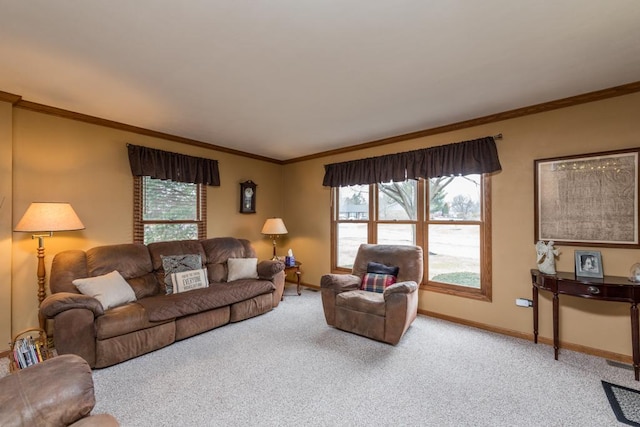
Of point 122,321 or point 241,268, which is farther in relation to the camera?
point 241,268

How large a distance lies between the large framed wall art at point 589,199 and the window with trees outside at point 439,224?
559 mm

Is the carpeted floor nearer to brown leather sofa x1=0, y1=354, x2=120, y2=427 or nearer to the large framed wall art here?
brown leather sofa x1=0, y1=354, x2=120, y2=427

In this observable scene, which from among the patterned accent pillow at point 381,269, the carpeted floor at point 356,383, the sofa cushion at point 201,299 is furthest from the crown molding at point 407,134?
the carpeted floor at point 356,383

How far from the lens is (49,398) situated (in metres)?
1.05

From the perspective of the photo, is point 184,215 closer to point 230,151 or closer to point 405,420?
point 230,151

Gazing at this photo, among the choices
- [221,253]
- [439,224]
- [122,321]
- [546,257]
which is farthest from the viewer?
[221,253]

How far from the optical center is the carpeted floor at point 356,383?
1.94 meters

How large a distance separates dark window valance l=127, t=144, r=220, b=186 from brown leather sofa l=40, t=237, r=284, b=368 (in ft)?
3.17

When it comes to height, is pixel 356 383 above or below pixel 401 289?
below

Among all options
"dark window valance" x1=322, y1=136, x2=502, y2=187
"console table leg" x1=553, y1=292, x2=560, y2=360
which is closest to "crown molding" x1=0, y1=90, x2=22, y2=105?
"dark window valance" x1=322, y1=136, x2=502, y2=187

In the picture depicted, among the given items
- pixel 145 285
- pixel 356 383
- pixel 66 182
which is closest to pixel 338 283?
pixel 356 383

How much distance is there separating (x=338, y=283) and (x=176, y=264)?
82.0 inches

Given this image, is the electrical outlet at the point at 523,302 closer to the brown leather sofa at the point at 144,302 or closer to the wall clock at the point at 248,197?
the brown leather sofa at the point at 144,302

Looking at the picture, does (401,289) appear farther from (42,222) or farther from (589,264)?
(42,222)
